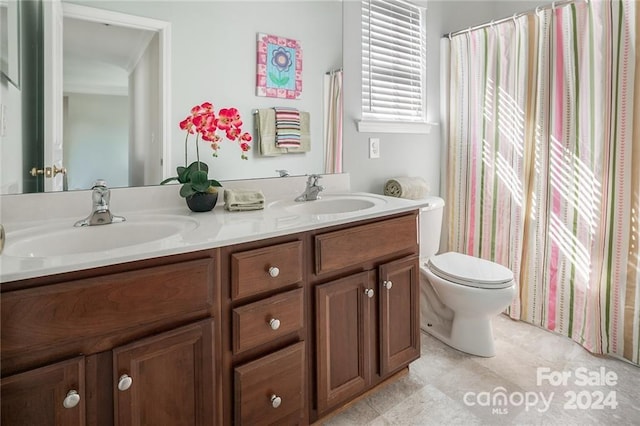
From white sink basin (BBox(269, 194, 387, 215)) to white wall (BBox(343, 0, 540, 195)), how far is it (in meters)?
0.36

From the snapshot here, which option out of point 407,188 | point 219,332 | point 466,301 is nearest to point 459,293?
point 466,301

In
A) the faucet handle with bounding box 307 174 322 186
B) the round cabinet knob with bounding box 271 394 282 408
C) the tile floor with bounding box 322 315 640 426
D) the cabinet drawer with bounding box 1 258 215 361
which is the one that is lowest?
the tile floor with bounding box 322 315 640 426

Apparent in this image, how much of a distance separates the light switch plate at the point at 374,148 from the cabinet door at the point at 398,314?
0.78 metres

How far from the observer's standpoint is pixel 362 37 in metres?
2.04

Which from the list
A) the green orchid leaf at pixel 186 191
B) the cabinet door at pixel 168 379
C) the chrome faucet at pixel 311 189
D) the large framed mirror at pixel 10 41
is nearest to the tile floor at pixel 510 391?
the cabinet door at pixel 168 379

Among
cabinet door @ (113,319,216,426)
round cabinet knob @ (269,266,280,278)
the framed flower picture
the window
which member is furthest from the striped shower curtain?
cabinet door @ (113,319,216,426)

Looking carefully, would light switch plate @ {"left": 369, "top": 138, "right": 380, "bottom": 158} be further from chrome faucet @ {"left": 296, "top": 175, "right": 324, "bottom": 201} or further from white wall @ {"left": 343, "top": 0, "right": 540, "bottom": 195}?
chrome faucet @ {"left": 296, "top": 175, "right": 324, "bottom": 201}

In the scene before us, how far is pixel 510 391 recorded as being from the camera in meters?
1.61

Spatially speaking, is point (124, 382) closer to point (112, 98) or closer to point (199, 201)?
point (199, 201)

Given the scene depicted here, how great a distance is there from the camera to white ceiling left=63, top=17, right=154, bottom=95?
1236 mm

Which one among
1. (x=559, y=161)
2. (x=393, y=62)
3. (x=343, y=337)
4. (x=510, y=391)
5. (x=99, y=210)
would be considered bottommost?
(x=510, y=391)

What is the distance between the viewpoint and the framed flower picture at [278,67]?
1.65 meters

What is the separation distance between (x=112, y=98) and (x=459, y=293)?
171 cm

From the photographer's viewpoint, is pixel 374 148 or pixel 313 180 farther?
pixel 374 148
